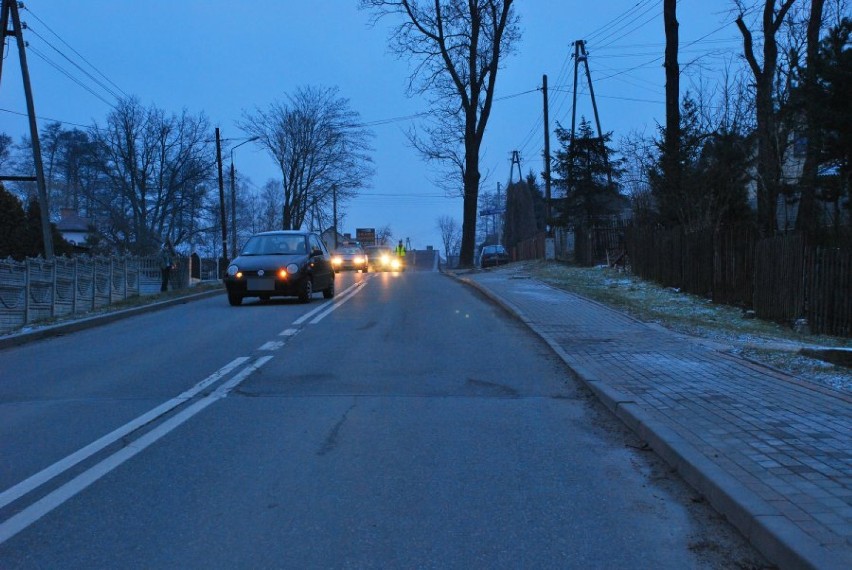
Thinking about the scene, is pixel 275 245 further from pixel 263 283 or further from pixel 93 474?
pixel 93 474

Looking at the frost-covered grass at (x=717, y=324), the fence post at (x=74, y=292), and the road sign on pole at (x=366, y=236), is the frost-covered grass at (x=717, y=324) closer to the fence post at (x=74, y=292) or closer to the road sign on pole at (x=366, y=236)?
the fence post at (x=74, y=292)

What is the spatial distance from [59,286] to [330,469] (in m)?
13.8

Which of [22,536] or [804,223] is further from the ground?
[804,223]

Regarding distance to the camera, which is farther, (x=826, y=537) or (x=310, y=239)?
(x=310, y=239)

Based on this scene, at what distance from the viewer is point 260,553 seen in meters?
3.95

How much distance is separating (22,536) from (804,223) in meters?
16.6

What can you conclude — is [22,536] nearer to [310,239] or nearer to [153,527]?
[153,527]

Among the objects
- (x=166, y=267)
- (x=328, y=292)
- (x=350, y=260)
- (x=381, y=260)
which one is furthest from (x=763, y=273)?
(x=381, y=260)

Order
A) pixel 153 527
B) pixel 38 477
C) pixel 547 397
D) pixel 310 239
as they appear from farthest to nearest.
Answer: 1. pixel 310 239
2. pixel 547 397
3. pixel 38 477
4. pixel 153 527

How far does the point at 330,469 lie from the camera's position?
539 cm

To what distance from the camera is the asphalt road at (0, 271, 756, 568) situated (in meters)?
4.03

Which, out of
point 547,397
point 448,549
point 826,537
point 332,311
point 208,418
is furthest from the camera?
point 332,311

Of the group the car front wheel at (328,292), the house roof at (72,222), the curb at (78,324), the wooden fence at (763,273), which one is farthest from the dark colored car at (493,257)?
the house roof at (72,222)

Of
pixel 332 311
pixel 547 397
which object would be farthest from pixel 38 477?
pixel 332 311
